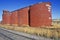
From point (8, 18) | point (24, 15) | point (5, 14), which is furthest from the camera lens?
point (5, 14)

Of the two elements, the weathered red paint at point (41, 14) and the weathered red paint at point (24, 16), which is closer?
the weathered red paint at point (41, 14)

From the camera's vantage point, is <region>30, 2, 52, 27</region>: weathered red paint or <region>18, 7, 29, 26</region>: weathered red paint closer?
<region>30, 2, 52, 27</region>: weathered red paint

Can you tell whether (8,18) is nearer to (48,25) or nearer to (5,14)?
(5,14)

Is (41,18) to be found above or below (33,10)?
below

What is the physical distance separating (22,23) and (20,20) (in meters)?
1.77

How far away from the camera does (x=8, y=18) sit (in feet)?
209

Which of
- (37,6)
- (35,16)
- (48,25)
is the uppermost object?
(37,6)

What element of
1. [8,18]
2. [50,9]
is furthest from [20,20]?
[8,18]

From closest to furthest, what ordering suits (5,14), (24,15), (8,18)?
(24,15) < (8,18) < (5,14)

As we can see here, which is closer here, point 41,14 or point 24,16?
point 41,14

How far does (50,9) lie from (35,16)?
4.38 metres

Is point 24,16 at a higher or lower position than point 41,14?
lower

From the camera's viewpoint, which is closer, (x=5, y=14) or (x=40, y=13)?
(x=40, y=13)

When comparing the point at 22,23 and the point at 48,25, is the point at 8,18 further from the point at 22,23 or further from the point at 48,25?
the point at 48,25
